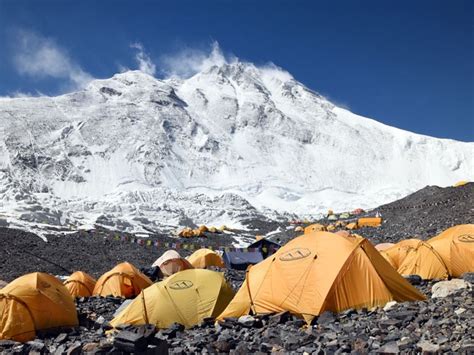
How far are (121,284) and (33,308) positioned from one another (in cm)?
725

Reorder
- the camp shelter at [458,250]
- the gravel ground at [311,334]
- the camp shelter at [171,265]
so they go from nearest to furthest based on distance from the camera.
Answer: the gravel ground at [311,334], the camp shelter at [458,250], the camp shelter at [171,265]

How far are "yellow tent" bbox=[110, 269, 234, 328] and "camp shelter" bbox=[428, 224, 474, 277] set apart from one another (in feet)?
26.0

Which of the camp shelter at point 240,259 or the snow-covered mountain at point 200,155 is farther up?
the snow-covered mountain at point 200,155

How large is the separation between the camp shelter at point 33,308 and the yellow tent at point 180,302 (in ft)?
5.41

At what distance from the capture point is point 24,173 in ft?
358

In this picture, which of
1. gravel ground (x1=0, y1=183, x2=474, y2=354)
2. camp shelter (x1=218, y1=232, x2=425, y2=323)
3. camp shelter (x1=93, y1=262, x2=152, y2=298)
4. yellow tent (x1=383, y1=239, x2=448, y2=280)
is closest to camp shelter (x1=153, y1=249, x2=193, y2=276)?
camp shelter (x1=93, y1=262, x2=152, y2=298)

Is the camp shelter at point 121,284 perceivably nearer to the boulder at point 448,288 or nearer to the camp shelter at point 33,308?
the camp shelter at point 33,308

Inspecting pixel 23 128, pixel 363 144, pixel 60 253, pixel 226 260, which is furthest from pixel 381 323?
pixel 363 144

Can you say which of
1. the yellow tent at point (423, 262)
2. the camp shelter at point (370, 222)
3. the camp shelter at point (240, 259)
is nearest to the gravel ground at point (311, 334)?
the yellow tent at point (423, 262)

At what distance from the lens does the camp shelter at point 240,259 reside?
33906 mm

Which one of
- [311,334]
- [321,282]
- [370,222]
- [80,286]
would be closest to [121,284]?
[80,286]

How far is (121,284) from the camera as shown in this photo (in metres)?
19.5

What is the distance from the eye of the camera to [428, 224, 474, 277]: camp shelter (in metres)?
16.0

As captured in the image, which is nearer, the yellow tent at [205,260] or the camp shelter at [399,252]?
the camp shelter at [399,252]
